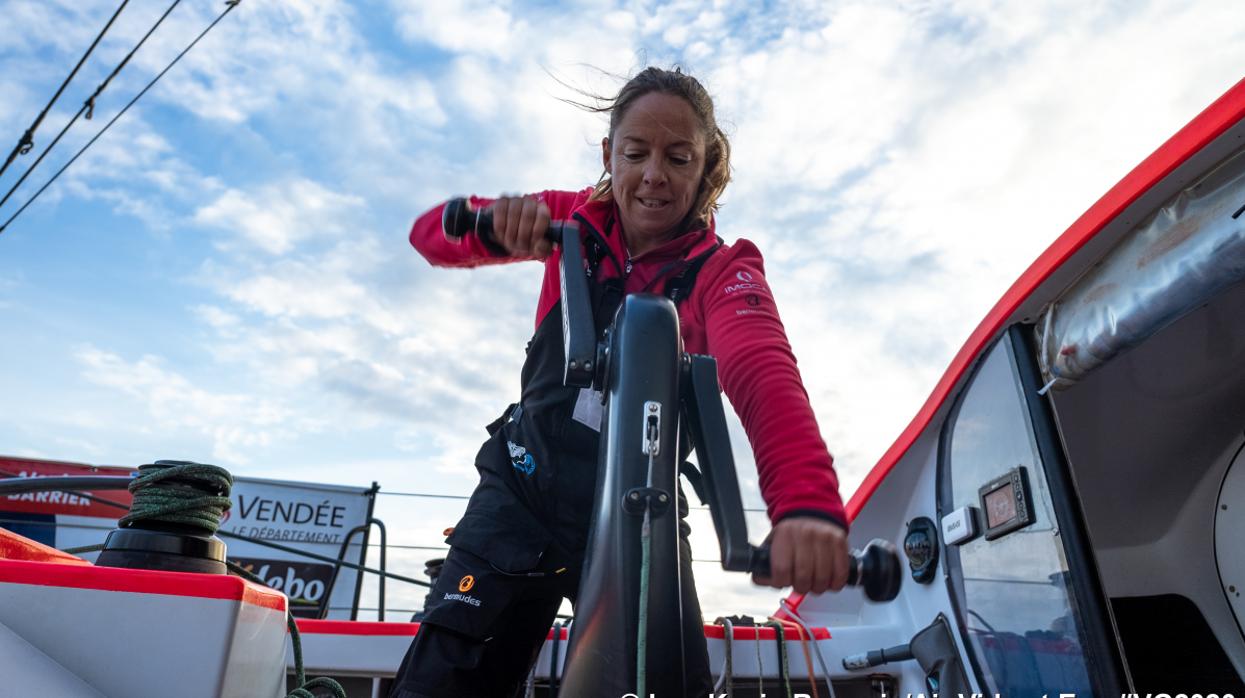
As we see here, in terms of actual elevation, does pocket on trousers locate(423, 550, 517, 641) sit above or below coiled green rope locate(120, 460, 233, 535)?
below

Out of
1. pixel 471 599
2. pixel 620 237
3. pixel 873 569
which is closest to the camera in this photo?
pixel 873 569

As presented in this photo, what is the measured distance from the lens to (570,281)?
3.62ft

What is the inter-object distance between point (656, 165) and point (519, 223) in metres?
0.43

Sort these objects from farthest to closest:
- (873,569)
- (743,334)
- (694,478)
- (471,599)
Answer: (471,599) < (743,334) < (694,478) < (873,569)

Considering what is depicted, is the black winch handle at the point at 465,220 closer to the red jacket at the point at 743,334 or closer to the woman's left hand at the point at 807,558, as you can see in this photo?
the red jacket at the point at 743,334

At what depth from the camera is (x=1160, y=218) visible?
1.57 metres

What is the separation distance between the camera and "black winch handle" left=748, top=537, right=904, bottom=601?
2.77 ft

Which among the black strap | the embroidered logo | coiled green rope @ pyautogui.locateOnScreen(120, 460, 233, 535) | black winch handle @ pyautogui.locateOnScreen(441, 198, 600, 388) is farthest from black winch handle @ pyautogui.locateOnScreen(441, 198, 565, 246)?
coiled green rope @ pyautogui.locateOnScreen(120, 460, 233, 535)

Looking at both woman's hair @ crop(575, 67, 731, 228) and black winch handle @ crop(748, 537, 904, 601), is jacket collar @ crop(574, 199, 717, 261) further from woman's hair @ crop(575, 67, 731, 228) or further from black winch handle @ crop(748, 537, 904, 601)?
black winch handle @ crop(748, 537, 904, 601)

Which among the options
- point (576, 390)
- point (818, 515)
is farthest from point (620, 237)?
point (818, 515)

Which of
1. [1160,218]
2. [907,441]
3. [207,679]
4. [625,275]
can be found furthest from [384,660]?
[1160,218]

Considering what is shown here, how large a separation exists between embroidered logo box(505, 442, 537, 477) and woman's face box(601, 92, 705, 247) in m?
0.41

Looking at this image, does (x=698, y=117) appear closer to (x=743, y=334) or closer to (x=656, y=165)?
(x=656, y=165)

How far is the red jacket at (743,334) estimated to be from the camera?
99 cm
